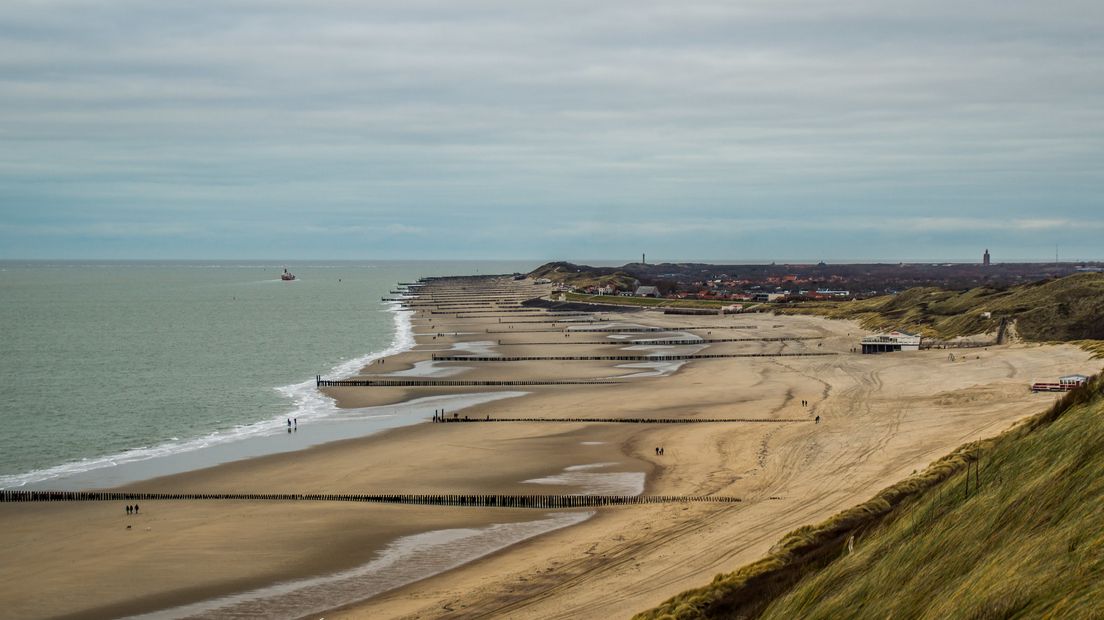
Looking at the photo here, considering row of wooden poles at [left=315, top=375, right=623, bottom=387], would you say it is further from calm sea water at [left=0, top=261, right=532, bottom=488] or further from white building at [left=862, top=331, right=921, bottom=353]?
white building at [left=862, top=331, right=921, bottom=353]

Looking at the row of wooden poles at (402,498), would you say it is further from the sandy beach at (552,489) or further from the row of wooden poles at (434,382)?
the row of wooden poles at (434,382)

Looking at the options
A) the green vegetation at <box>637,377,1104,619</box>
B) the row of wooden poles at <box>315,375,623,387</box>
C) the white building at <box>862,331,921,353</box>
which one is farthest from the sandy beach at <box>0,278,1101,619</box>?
the white building at <box>862,331,921,353</box>

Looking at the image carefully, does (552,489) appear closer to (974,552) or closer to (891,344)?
(974,552)

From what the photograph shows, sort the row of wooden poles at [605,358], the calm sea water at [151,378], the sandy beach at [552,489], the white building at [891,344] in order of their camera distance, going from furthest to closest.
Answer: the row of wooden poles at [605,358] → the white building at [891,344] → the calm sea water at [151,378] → the sandy beach at [552,489]

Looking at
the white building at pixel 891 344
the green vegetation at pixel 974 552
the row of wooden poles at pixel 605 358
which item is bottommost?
the row of wooden poles at pixel 605 358

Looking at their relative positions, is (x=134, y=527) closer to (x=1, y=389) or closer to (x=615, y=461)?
(x=615, y=461)

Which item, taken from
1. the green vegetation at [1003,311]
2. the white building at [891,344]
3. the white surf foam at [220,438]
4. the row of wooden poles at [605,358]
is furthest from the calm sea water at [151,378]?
the green vegetation at [1003,311]

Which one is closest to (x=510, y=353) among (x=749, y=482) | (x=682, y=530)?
(x=749, y=482)

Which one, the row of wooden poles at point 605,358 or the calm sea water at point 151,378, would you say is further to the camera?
the row of wooden poles at point 605,358

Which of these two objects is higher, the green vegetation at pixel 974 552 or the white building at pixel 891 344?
the green vegetation at pixel 974 552
